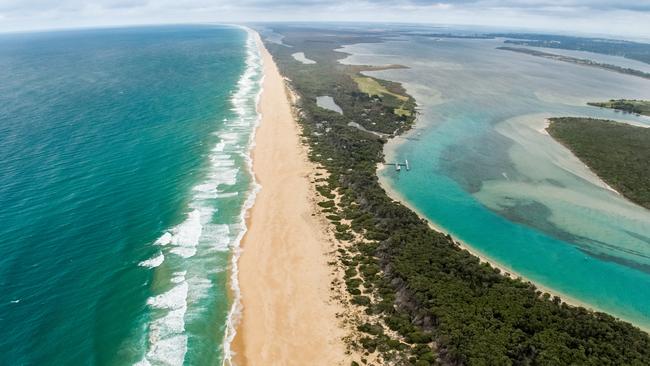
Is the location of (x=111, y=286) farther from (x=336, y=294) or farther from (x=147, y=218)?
(x=336, y=294)

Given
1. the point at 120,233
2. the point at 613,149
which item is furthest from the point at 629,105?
the point at 120,233

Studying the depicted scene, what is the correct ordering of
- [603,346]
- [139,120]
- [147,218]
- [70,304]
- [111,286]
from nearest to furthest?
1. [603,346]
2. [70,304]
3. [111,286]
4. [147,218]
5. [139,120]

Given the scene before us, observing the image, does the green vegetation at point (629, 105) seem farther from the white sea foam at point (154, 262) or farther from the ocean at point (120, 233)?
the white sea foam at point (154, 262)

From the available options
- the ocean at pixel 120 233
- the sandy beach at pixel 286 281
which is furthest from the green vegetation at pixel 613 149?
the ocean at pixel 120 233

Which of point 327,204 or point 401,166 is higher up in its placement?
point 401,166

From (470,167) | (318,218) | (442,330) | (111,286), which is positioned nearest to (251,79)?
(470,167)

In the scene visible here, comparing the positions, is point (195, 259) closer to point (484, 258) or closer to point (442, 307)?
point (442, 307)
